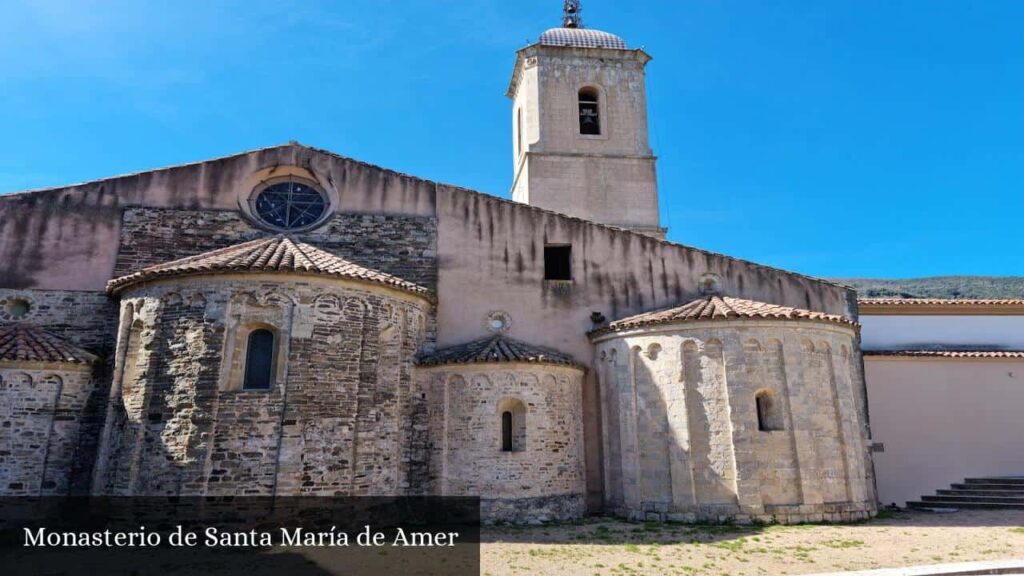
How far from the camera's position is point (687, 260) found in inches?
627

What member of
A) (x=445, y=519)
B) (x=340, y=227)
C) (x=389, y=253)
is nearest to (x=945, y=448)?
(x=445, y=519)

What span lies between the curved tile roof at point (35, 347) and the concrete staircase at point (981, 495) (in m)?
19.1

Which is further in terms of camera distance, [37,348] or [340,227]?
[340,227]

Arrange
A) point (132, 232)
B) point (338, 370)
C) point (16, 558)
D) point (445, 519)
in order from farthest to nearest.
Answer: point (132, 232) < point (445, 519) < point (338, 370) < point (16, 558)

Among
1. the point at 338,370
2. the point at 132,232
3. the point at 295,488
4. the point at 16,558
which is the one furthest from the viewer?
the point at 132,232

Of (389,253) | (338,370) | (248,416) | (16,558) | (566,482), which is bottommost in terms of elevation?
(16,558)

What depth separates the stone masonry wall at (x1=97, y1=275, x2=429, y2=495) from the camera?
11039 mm

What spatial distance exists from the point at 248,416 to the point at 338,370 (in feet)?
5.59

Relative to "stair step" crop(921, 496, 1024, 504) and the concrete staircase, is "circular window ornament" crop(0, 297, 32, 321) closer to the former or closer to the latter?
the concrete staircase

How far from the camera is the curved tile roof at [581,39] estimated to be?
25277 millimetres

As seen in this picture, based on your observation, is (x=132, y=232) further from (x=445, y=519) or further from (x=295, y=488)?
(x=445, y=519)

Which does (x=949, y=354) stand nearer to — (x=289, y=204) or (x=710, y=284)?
(x=710, y=284)

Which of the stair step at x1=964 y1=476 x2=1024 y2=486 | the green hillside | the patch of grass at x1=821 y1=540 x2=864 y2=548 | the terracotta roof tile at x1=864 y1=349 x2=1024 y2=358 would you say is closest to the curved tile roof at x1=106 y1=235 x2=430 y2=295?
the patch of grass at x1=821 y1=540 x2=864 y2=548

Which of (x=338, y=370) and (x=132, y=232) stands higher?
(x=132, y=232)
